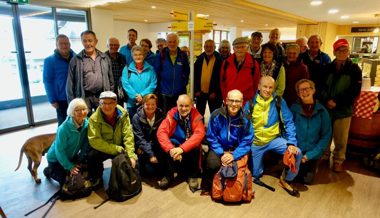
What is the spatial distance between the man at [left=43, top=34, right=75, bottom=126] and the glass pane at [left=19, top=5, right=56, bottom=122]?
3055mm

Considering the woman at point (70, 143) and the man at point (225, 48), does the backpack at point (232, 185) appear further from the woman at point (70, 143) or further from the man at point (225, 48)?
the man at point (225, 48)

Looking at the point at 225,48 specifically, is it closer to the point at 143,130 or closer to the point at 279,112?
the point at 279,112

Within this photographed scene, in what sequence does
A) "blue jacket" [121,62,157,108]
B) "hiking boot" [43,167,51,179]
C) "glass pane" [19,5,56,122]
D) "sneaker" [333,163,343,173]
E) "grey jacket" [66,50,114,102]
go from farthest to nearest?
"glass pane" [19,5,56,122] < "blue jacket" [121,62,157,108] < "sneaker" [333,163,343,173] < "grey jacket" [66,50,114,102] < "hiking boot" [43,167,51,179]

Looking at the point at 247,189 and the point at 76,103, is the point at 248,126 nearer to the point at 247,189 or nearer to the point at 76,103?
the point at 247,189

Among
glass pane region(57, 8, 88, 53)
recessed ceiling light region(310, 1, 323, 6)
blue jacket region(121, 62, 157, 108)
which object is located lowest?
blue jacket region(121, 62, 157, 108)

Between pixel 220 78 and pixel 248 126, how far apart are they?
83 cm

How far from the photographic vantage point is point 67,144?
2.37 m

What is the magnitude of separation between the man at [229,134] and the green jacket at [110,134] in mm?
788

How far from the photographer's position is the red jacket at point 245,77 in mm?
2883

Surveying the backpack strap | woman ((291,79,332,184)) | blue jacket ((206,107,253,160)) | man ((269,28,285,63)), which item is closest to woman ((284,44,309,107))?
man ((269,28,285,63))

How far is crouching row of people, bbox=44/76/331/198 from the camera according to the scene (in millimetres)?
2439

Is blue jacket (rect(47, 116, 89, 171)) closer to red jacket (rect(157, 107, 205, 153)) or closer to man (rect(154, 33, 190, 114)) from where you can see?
red jacket (rect(157, 107, 205, 153))

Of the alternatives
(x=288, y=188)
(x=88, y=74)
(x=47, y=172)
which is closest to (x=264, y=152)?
(x=288, y=188)

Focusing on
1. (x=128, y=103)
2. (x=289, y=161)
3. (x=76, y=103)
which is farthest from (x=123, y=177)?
(x=289, y=161)
